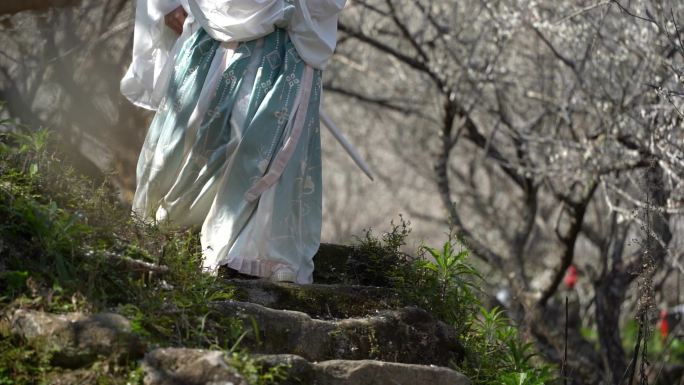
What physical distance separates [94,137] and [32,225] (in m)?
3.01

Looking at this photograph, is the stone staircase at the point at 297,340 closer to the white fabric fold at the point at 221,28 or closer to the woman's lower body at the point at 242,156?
the woman's lower body at the point at 242,156

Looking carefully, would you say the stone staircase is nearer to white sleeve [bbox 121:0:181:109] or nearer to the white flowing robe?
the white flowing robe

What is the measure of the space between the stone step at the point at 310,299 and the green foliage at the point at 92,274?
0.18 m

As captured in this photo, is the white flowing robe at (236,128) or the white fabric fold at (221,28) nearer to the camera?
the white flowing robe at (236,128)

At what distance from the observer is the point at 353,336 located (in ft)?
13.4

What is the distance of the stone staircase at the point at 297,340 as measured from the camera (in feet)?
10.9

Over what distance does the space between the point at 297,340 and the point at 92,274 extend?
80cm

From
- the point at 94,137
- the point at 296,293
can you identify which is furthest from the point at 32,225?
the point at 94,137

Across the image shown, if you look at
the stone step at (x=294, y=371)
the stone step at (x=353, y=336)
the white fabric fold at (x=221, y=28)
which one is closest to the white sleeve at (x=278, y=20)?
the white fabric fold at (x=221, y=28)

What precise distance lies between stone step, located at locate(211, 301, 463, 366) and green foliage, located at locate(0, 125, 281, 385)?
0.52ft

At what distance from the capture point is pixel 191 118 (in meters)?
4.90

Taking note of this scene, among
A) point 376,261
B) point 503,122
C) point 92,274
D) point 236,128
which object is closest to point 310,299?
point 376,261

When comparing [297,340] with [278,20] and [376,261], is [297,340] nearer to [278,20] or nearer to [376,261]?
[376,261]

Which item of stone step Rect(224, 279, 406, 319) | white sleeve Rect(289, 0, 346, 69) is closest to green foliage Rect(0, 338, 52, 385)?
stone step Rect(224, 279, 406, 319)
